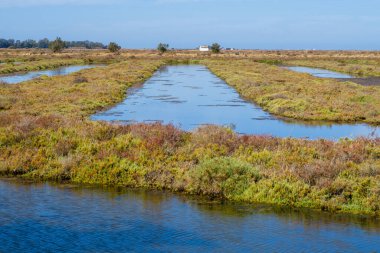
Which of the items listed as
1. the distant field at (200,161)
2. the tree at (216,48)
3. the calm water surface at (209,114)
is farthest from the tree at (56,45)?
the distant field at (200,161)

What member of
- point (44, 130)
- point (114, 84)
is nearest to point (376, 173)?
point (44, 130)

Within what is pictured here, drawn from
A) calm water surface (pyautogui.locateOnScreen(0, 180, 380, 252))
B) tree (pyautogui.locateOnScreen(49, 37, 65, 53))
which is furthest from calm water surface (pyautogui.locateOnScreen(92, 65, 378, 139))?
tree (pyautogui.locateOnScreen(49, 37, 65, 53))

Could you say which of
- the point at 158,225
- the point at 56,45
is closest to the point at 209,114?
the point at 158,225

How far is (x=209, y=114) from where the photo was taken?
38.5m

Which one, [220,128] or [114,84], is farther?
[114,84]

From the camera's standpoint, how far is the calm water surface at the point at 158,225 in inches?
535

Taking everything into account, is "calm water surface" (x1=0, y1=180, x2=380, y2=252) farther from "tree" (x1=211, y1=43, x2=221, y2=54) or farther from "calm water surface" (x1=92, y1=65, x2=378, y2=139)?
"tree" (x1=211, y1=43, x2=221, y2=54)

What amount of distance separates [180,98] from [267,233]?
1358 inches

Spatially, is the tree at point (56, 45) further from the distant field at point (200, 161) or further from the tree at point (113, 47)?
the distant field at point (200, 161)

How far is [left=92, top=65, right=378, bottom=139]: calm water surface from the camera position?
31.8 metres

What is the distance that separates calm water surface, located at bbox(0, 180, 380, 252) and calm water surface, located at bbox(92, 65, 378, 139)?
13441 millimetres

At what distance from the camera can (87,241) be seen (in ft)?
44.7

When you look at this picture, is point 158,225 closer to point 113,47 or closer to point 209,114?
point 209,114

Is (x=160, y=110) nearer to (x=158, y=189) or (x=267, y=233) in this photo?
(x=158, y=189)
